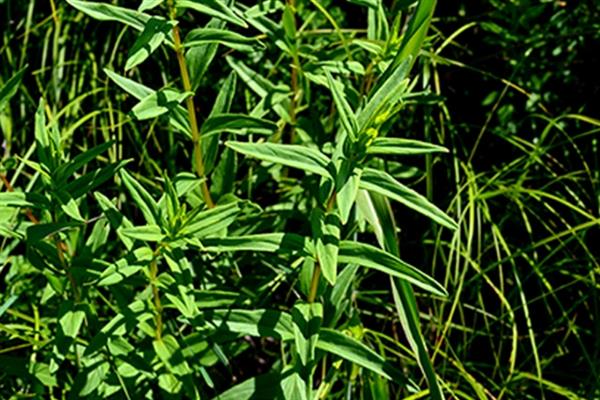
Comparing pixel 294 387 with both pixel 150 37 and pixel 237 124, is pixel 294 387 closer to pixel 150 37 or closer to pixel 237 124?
pixel 237 124

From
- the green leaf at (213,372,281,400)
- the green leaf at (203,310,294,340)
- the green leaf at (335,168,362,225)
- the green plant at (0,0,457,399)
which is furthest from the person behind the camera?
the green leaf at (213,372,281,400)

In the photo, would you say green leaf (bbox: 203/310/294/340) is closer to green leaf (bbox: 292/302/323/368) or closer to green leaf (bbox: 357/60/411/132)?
green leaf (bbox: 292/302/323/368)

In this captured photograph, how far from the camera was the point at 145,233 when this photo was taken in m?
1.30

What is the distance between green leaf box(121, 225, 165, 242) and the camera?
1.27 metres

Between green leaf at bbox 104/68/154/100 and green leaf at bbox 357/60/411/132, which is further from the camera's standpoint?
green leaf at bbox 104/68/154/100

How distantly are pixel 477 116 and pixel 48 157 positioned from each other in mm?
1058

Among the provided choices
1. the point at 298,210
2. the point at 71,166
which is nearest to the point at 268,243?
the point at 71,166

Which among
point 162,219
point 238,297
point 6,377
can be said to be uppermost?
point 162,219

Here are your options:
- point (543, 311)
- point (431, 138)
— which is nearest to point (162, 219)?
point (431, 138)

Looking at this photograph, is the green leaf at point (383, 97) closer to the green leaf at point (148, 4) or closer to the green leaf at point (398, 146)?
the green leaf at point (398, 146)

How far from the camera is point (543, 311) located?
6.59 ft

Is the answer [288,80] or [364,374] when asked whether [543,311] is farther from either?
[288,80]

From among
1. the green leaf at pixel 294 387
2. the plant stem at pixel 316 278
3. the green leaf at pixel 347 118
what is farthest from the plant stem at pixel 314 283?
the green leaf at pixel 347 118

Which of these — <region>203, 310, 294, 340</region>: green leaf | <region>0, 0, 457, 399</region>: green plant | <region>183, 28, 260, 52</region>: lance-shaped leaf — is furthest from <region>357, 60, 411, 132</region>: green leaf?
<region>203, 310, 294, 340</region>: green leaf
